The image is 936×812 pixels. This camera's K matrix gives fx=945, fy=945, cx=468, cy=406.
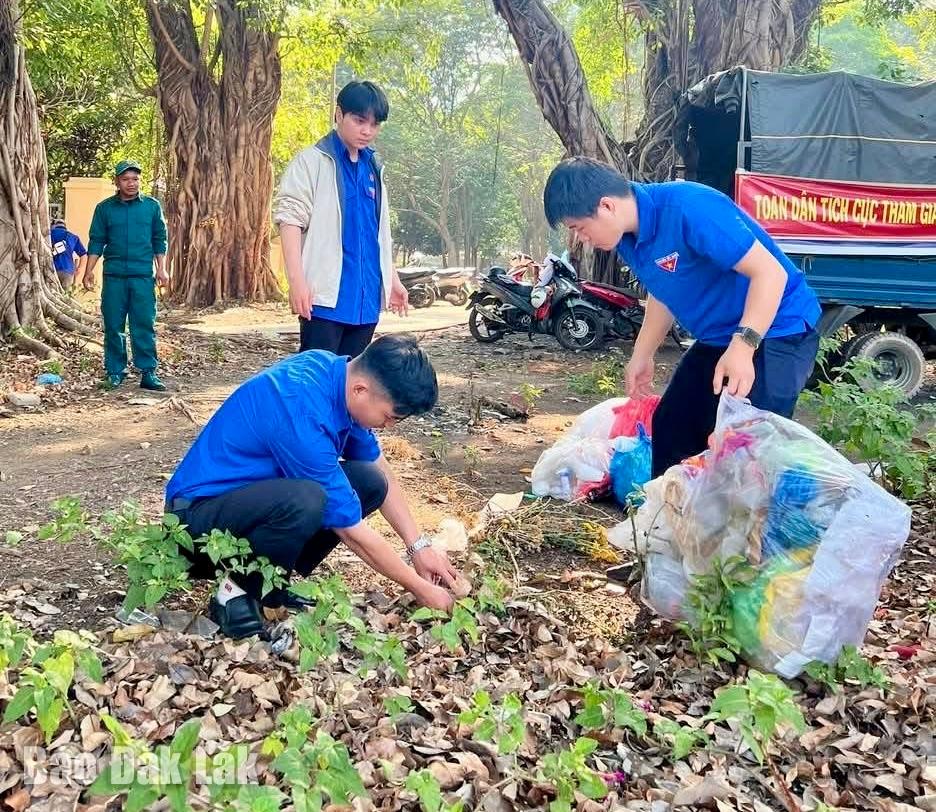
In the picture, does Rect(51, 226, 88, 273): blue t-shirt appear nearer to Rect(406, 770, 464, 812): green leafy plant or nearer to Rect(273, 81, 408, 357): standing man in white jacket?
Rect(273, 81, 408, 357): standing man in white jacket

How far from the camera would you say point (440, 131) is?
1447 inches

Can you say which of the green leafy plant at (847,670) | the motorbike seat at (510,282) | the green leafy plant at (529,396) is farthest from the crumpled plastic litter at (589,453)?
the motorbike seat at (510,282)

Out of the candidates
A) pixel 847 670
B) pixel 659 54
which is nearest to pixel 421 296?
pixel 659 54

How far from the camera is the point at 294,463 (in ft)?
8.52

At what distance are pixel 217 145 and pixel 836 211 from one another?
33.1 feet

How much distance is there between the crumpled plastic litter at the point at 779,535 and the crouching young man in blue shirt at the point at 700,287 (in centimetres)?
24

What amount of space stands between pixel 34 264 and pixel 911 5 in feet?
35.1

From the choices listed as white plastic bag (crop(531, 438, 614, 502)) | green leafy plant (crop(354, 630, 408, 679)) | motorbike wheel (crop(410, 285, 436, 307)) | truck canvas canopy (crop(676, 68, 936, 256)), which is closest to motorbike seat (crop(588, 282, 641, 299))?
truck canvas canopy (crop(676, 68, 936, 256))

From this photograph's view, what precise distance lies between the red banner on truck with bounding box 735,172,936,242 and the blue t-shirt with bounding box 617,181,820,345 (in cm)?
430

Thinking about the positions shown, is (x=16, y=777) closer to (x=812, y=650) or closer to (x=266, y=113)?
(x=812, y=650)

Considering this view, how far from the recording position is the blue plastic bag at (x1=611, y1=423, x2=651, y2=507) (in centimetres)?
416

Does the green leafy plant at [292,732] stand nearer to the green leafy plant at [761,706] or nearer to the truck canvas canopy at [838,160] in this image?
the green leafy plant at [761,706]

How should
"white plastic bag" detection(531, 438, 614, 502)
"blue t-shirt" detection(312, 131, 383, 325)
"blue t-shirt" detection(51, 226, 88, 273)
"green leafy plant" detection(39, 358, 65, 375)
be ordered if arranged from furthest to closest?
"blue t-shirt" detection(51, 226, 88, 273) → "green leafy plant" detection(39, 358, 65, 375) → "white plastic bag" detection(531, 438, 614, 502) → "blue t-shirt" detection(312, 131, 383, 325)

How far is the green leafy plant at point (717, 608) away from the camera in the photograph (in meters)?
2.64
